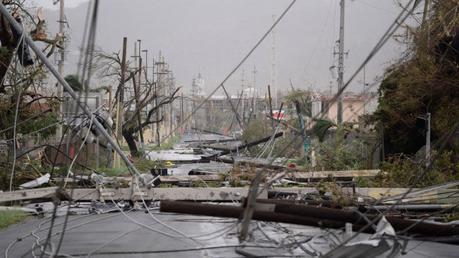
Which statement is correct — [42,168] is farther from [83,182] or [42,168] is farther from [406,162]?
[406,162]

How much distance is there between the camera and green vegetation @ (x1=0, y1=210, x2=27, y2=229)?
7.78 m

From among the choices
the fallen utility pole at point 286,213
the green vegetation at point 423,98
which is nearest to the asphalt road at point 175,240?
A: the fallen utility pole at point 286,213

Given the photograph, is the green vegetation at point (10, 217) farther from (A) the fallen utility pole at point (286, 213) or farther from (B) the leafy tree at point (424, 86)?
(B) the leafy tree at point (424, 86)

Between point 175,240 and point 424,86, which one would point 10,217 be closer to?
point 175,240

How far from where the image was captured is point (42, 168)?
14.5m

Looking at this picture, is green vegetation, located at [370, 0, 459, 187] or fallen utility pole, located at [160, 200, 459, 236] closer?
fallen utility pole, located at [160, 200, 459, 236]

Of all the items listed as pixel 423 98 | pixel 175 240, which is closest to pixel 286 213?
pixel 175 240

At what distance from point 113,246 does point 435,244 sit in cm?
288

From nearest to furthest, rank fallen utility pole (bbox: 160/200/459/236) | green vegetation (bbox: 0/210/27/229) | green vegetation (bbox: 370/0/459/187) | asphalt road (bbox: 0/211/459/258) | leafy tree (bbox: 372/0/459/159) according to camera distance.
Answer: fallen utility pole (bbox: 160/200/459/236) → asphalt road (bbox: 0/211/459/258) → green vegetation (bbox: 0/210/27/229) → leafy tree (bbox: 372/0/459/159) → green vegetation (bbox: 370/0/459/187)

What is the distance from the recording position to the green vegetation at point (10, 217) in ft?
25.5

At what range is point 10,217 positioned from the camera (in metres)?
8.00

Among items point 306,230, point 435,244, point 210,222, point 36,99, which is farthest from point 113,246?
point 36,99

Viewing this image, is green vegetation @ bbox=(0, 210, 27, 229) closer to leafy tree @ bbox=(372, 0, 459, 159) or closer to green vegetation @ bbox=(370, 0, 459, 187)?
green vegetation @ bbox=(370, 0, 459, 187)

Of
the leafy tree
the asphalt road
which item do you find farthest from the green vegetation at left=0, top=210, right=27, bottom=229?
the leafy tree
